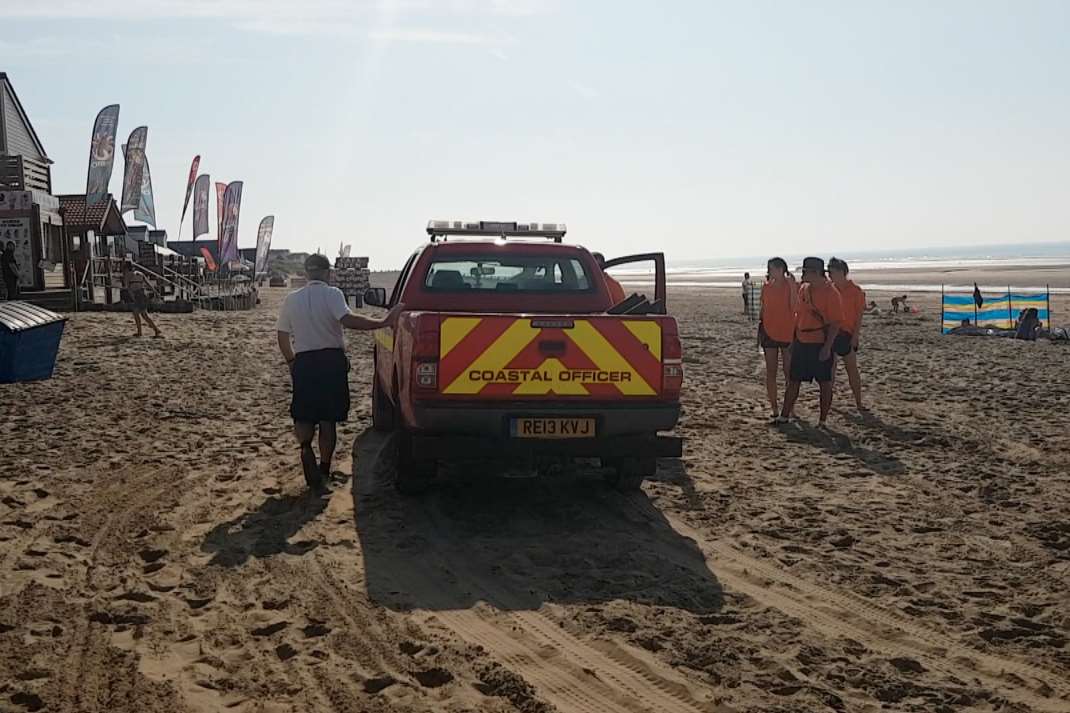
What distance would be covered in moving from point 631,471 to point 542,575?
1751 millimetres

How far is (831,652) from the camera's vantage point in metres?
4.14

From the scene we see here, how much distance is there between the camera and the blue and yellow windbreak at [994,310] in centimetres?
2058

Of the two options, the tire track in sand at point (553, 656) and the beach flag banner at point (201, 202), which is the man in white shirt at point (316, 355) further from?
the beach flag banner at point (201, 202)

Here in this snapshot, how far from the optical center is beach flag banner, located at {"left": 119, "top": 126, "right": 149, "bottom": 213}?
3222cm

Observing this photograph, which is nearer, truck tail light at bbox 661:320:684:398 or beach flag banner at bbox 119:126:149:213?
truck tail light at bbox 661:320:684:398

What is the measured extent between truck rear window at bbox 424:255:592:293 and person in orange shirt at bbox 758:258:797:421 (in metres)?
3.03

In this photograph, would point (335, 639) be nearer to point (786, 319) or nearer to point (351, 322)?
point (351, 322)

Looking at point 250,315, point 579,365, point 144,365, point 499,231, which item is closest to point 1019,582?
point 579,365

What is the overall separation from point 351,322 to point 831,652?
408 centimetres

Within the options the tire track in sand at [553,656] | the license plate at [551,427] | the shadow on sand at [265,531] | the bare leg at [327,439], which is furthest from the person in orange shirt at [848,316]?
the tire track in sand at [553,656]

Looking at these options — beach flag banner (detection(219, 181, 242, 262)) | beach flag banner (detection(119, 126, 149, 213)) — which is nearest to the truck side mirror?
beach flag banner (detection(119, 126, 149, 213))

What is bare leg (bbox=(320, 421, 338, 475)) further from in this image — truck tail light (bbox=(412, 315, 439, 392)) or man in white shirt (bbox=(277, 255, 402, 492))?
truck tail light (bbox=(412, 315, 439, 392))

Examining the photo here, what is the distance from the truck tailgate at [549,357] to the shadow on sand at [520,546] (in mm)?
809

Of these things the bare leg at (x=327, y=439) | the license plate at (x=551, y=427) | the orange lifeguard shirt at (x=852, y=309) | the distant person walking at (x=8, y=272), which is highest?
the distant person walking at (x=8, y=272)
